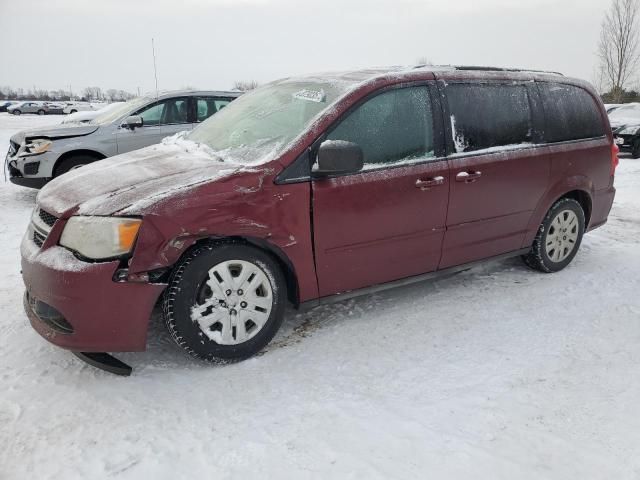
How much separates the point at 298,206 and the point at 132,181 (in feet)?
3.12

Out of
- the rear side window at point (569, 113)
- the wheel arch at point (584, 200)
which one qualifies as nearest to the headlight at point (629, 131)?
the rear side window at point (569, 113)

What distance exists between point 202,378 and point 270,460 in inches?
30.4

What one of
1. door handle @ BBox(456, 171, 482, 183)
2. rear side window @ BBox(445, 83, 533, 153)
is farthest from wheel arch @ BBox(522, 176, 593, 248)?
door handle @ BBox(456, 171, 482, 183)

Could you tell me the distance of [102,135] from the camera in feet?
24.3

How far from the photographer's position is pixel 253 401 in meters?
2.65

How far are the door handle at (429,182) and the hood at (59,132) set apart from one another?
5.63 meters

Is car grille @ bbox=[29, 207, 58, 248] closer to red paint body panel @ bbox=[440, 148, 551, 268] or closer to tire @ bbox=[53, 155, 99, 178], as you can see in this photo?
red paint body panel @ bbox=[440, 148, 551, 268]

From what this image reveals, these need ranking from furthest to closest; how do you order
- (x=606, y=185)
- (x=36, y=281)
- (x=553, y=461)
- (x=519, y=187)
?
(x=606, y=185), (x=519, y=187), (x=36, y=281), (x=553, y=461)

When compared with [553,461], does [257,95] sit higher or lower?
higher

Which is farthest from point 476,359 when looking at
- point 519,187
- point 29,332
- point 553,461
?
point 29,332

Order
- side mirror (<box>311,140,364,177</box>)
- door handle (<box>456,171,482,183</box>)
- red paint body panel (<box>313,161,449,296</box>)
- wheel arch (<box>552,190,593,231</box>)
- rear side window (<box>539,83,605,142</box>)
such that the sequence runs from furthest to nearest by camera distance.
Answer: wheel arch (<box>552,190,593,231</box>) → rear side window (<box>539,83,605,142</box>) → door handle (<box>456,171,482,183</box>) → red paint body panel (<box>313,161,449,296</box>) → side mirror (<box>311,140,364,177</box>)

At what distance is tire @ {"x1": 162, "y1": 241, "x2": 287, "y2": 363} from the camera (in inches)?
109

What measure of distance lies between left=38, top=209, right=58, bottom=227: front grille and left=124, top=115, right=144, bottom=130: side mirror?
4.62m

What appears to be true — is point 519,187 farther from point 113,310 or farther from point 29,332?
point 29,332
